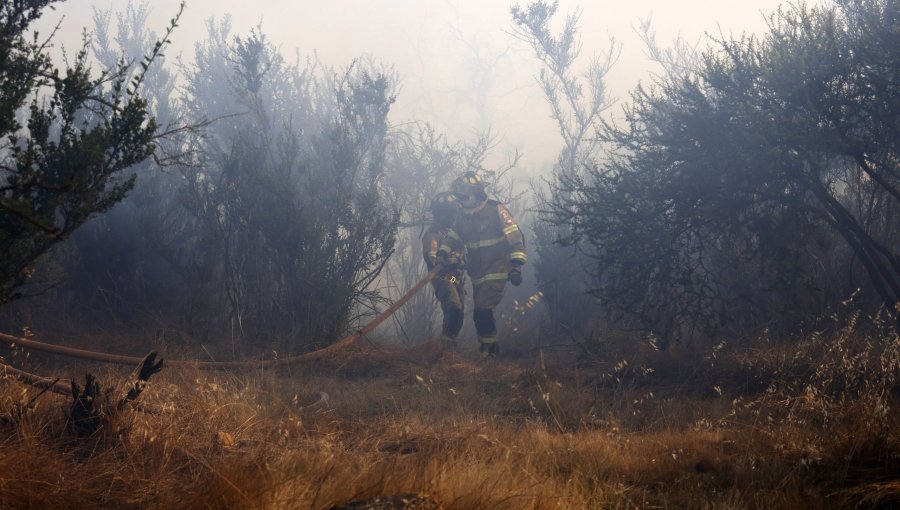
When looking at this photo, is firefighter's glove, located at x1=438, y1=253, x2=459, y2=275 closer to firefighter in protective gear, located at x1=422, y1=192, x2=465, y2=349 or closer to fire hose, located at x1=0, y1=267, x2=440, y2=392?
firefighter in protective gear, located at x1=422, y1=192, x2=465, y2=349

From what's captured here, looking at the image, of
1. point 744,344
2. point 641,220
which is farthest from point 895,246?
point 641,220

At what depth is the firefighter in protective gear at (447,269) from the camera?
31.8 ft

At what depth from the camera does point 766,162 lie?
6.61 metres

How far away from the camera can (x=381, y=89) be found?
10547mm

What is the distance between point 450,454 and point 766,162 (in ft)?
16.1

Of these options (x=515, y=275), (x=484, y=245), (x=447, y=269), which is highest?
(x=484, y=245)

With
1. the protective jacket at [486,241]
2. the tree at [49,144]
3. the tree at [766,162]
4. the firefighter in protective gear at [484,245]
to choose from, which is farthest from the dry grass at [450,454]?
the protective jacket at [486,241]

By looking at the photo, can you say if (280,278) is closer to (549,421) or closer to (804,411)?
(549,421)

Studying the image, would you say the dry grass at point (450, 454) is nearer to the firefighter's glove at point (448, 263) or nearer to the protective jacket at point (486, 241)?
the protective jacket at point (486, 241)

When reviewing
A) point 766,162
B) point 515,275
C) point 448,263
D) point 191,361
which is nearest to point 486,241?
point 448,263

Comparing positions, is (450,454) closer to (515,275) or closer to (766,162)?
(766,162)

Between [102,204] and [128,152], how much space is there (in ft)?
1.01

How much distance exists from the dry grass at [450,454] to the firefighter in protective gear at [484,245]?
373 cm

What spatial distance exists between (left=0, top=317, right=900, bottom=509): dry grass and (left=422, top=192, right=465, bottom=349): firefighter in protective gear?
4.11 metres
